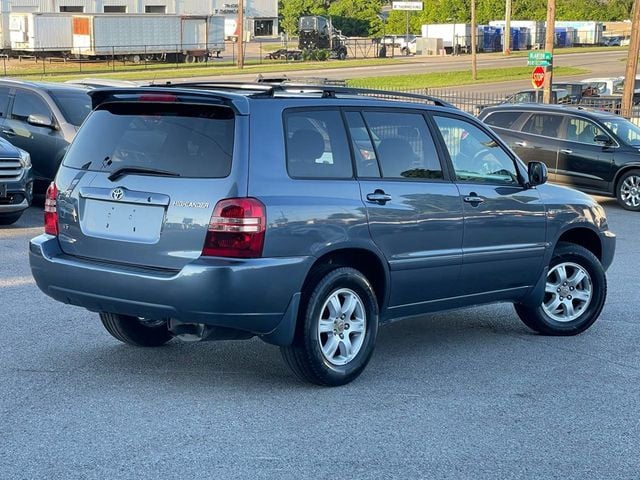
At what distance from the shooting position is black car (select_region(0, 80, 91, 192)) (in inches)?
607

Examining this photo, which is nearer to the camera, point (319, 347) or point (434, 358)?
point (319, 347)

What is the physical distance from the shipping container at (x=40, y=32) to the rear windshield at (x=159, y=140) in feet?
188

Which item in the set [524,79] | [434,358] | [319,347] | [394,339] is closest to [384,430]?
[319,347]

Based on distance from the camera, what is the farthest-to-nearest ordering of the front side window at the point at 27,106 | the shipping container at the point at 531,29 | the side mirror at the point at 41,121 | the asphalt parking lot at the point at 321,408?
1. the shipping container at the point at 531,29
2. the front side window at the point at 27,106
3. the side mirror at the point at 41,121
4. the asphalt parking lot at the point at 321,408

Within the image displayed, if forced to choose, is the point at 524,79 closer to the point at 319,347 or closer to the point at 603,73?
the point at 603,73

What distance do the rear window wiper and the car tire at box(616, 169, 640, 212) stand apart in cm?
1344

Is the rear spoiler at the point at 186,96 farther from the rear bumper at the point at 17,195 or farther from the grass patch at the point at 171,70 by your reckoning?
the grass patch at the point at 171,70

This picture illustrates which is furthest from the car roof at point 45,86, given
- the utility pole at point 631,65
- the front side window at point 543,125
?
the utility pole at point 631,65

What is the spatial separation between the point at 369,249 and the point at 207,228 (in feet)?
3.76

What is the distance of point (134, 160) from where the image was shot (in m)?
6.42

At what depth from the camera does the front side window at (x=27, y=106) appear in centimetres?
1583

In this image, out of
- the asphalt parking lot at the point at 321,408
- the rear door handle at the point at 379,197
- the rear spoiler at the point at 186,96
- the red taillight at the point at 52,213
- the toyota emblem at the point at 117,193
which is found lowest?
the asphalt parking lot at the point at 321,408

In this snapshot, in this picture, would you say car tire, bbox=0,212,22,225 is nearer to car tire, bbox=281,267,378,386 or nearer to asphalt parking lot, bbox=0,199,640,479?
asphalt parking lot, bbox=0,199,640,479

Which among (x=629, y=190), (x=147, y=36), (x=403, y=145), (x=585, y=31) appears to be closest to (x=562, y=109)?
(x=629, y=190)
